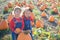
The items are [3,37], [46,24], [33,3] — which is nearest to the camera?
[3,37]

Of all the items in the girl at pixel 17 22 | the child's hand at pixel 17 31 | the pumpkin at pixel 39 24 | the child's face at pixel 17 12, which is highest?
the child's face at pixel 17 12

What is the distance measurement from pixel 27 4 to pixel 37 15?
167 millimetres

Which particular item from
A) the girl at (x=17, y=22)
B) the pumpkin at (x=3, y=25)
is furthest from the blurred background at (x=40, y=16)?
the girl at (x=17, y=22)

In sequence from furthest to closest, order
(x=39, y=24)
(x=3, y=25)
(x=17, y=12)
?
1. (x=39, y=24)
2. (x=3, y=25)
3. (x=17, y=12)

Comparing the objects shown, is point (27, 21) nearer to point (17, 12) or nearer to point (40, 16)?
point (17, 12)

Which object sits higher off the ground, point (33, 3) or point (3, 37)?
point (33, 3)

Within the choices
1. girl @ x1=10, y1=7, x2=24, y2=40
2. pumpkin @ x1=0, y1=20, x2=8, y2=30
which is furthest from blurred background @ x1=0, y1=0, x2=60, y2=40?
girl @ x1=10, y1=7, x2=24, y2=40

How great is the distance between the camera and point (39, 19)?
2.38m

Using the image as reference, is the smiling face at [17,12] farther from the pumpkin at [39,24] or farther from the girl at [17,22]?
the pumpkin at [39,24]

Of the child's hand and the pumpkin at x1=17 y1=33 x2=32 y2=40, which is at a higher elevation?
the child's hand

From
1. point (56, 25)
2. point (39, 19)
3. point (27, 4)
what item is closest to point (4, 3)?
point (27, 4)

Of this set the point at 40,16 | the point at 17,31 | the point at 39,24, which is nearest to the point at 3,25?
the point at 17,31

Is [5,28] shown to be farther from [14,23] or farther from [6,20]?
[14,23]

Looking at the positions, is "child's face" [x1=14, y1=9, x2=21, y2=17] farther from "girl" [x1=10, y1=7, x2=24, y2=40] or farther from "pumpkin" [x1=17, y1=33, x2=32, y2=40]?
"pumpkin" [x1=17, y1=33, x2=32, y2=40]
